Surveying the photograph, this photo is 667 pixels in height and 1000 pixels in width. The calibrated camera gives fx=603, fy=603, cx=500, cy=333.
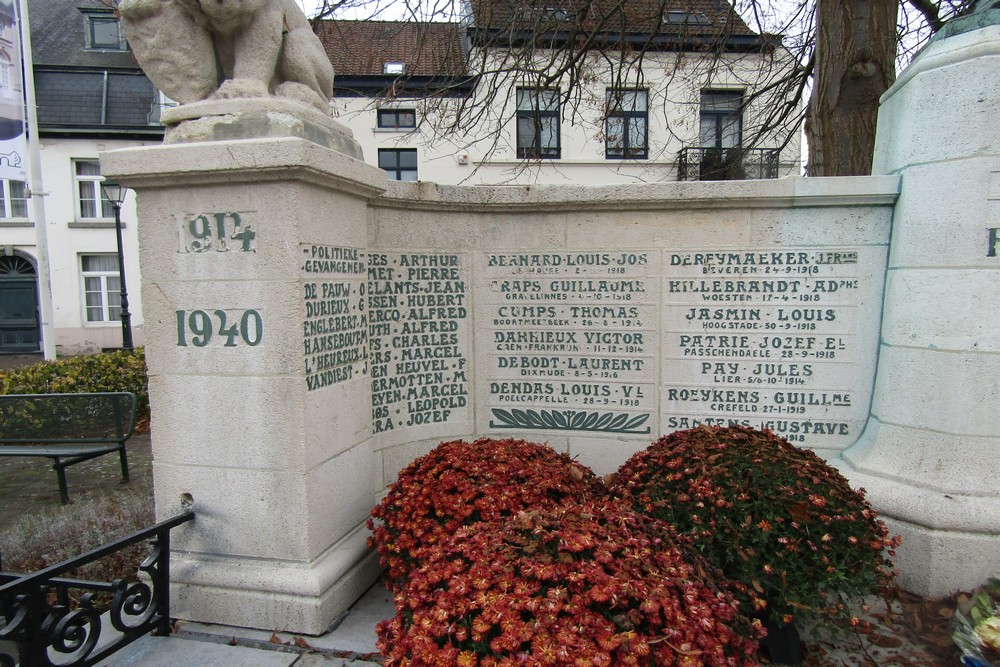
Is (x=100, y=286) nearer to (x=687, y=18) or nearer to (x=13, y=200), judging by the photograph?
(x=13, y=200)

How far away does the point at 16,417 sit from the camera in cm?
559

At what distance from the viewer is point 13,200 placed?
1981 cm

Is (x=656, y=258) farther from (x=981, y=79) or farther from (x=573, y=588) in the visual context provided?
(x=573, y=588)

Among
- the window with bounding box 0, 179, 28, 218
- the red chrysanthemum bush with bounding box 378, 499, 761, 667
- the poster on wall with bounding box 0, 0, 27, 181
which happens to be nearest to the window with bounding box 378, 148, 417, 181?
the poster on wall with bounding box 0, 0, 27, 181

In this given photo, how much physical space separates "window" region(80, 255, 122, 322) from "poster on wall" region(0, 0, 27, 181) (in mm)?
11048

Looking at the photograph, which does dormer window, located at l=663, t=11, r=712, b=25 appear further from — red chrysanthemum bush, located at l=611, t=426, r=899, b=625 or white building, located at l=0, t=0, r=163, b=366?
white building, located at l=0, t=0, r=163, b=366

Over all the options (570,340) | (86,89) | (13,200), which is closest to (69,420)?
(570,340)

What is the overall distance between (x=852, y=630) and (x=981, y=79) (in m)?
2.70

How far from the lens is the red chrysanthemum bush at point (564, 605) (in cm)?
174

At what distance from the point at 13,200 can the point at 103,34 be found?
6.69m

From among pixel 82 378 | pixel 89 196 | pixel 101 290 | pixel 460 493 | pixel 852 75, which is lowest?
pixel 82 378

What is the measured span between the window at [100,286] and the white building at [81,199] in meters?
0.03

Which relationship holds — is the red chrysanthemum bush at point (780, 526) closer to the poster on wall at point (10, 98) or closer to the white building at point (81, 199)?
the poster on wall at point (10, 98)

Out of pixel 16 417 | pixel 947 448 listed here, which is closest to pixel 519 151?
pixel 16 417
